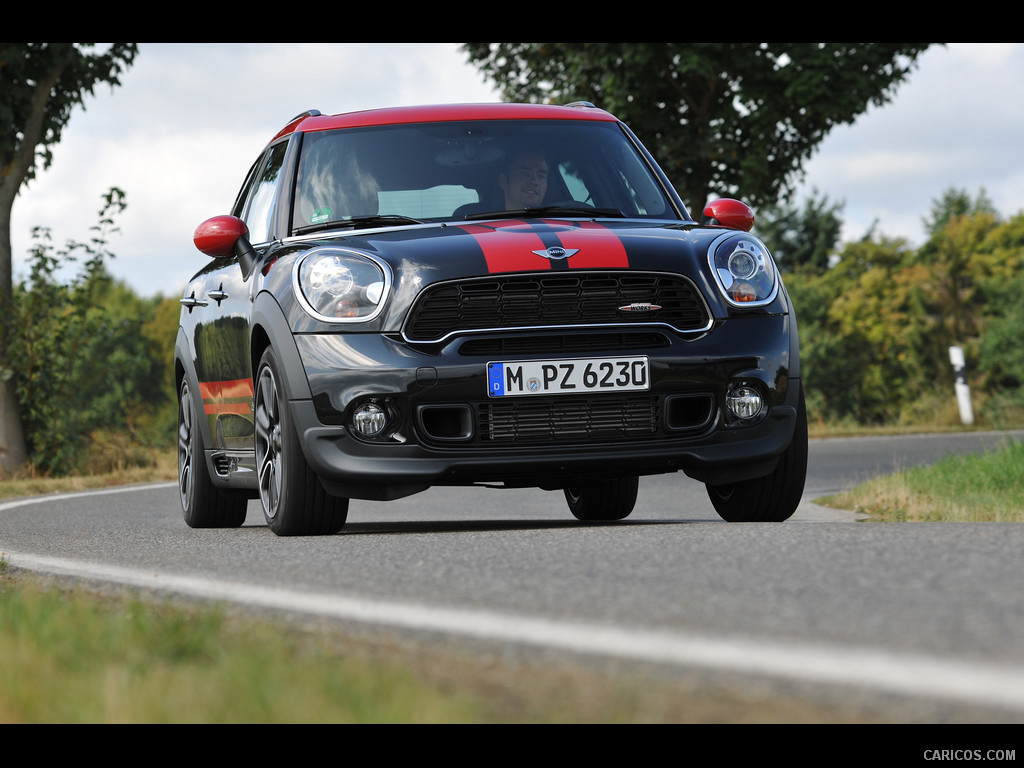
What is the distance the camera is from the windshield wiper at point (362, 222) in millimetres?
6805

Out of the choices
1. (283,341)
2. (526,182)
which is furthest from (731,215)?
(283,341)

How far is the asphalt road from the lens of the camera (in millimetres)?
3049

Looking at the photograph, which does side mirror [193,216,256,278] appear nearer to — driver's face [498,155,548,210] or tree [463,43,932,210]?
driver's face [498,155,548,210]

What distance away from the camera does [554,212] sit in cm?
691

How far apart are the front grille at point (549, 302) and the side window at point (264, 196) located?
5.27 ft

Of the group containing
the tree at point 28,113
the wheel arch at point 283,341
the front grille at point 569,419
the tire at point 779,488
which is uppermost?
the tree at point 28,113

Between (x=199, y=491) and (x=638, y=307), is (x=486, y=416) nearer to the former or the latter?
(x=638, y=307)

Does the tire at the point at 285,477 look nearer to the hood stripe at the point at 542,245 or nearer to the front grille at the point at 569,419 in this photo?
the front grille at the point at 569,419

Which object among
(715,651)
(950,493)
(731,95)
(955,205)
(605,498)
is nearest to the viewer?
(715,651)

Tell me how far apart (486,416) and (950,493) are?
14.6ft

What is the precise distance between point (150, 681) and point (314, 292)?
10.7ft

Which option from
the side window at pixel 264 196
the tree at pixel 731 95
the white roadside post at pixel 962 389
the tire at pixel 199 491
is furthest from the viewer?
the tree at pixel 731 95

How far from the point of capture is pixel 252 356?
6.71 meters

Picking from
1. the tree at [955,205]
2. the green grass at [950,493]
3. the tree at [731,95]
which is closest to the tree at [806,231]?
the tree at [955,205]
